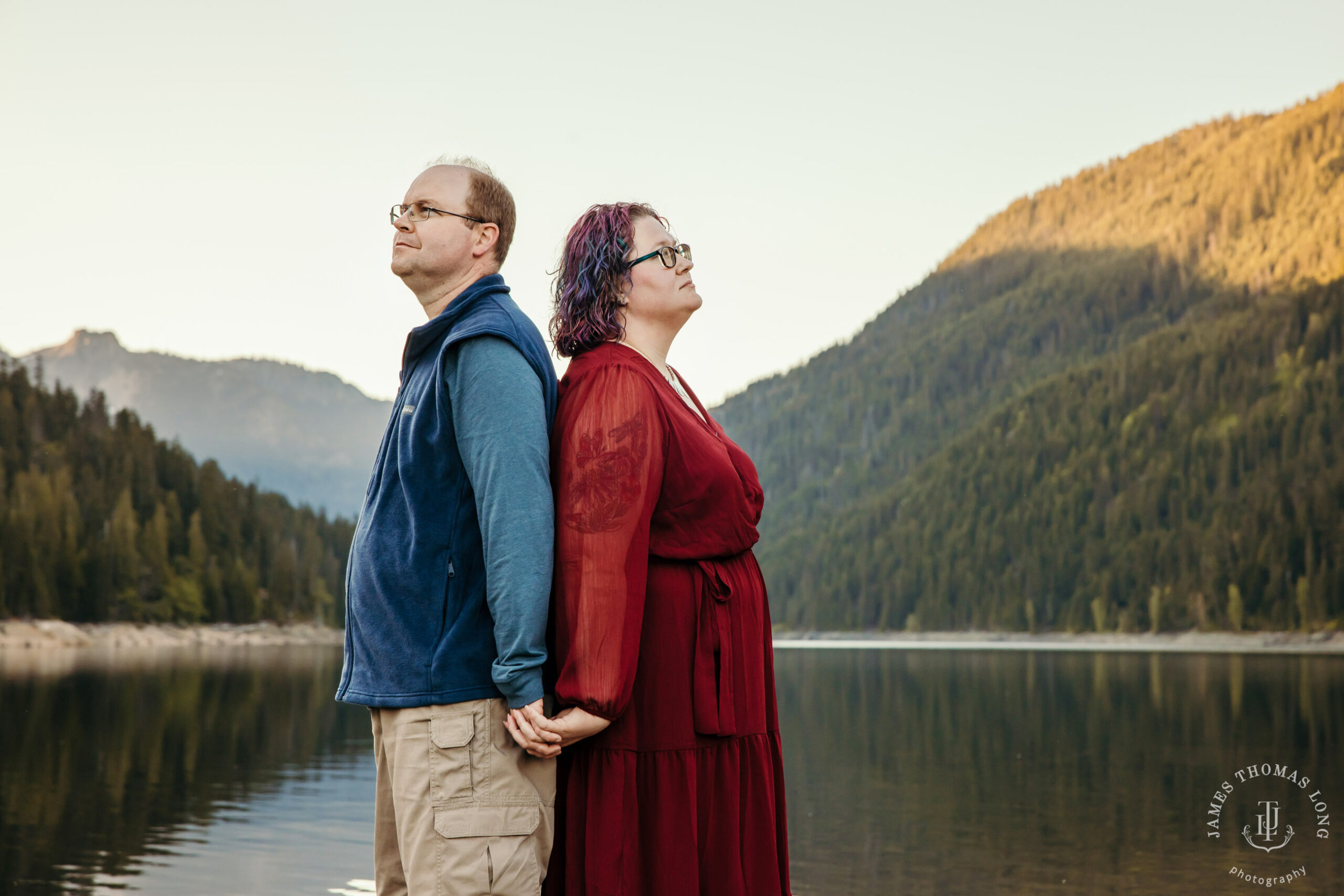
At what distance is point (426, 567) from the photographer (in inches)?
147

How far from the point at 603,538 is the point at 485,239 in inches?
41.2

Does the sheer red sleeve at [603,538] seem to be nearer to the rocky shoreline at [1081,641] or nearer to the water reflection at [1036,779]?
the water reflection at [1036,779]

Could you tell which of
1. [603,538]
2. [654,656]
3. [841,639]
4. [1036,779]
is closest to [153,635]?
[841,639]

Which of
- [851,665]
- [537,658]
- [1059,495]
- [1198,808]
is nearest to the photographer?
[537,658]

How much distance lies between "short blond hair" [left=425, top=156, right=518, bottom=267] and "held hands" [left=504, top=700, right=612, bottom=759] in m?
1.44

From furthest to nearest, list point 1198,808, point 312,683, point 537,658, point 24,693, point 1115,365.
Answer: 1. point 1115,365
2. point 312,683
3. point 24,693
4. point 1198,808
5. point 537,658

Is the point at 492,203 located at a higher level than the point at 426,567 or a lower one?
higher

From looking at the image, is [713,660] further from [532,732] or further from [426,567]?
[426,567]

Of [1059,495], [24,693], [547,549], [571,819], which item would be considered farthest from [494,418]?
[1059,495]

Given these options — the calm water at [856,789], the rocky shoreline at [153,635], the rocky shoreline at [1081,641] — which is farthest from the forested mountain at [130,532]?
the rocky shoreline at [1081,641]

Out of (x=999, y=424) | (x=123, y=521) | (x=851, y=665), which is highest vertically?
(x=999, y=424)

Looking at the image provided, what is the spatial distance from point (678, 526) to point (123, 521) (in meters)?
113

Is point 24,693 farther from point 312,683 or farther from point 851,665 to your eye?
point 851,665

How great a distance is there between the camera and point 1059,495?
156m
